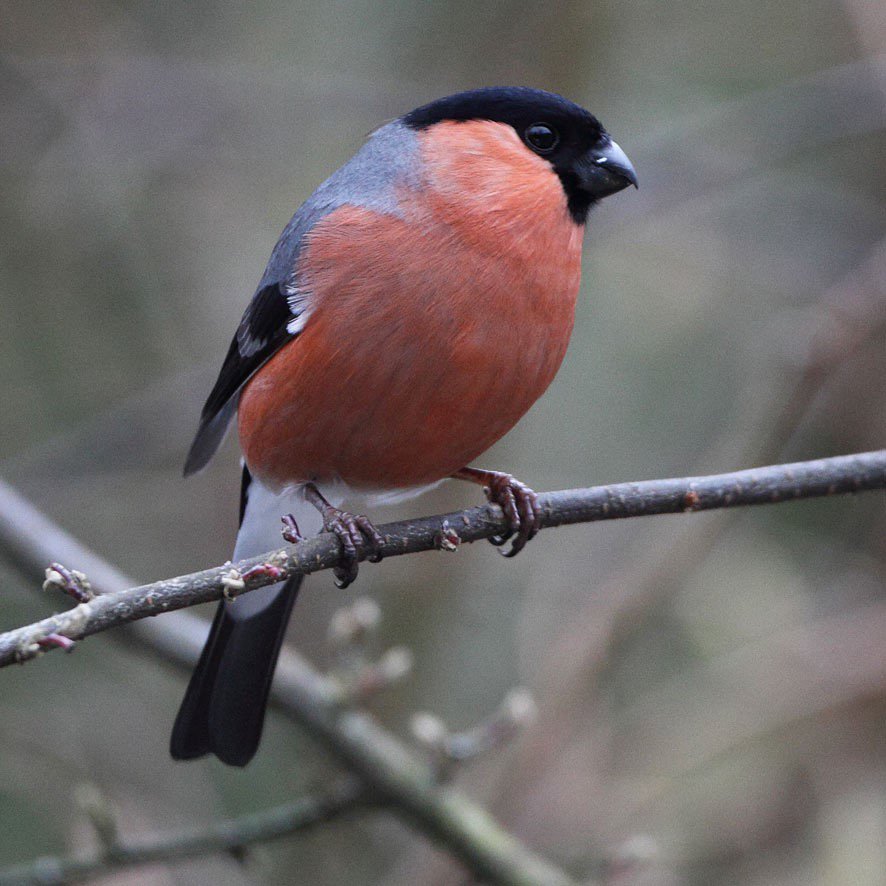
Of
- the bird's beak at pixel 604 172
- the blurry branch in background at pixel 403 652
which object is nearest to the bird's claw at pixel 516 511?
the blurry branch in background at pixel 403 652

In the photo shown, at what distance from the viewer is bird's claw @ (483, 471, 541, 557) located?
3.33 metres

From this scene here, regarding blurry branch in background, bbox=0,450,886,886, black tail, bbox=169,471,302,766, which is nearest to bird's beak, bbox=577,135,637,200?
blurry branch in background, bbox=0,450,886,886

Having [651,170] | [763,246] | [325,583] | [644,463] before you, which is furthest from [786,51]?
[325,583]

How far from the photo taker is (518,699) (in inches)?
152

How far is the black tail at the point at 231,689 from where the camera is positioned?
372cm

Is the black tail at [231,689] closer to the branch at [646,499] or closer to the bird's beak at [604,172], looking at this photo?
the branch at [646,499]

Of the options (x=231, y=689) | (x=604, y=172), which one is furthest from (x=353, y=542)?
(x=604, y=172)

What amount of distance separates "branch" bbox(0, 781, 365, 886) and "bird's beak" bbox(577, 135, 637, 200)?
207 cm

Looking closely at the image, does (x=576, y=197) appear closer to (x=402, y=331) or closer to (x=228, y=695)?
(x=402, y=331)

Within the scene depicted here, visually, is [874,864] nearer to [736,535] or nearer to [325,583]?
[736,535]

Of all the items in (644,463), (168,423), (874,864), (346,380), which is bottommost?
(874,864)

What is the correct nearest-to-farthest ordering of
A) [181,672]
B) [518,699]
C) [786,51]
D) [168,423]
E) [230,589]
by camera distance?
[230,589]
[518,699]
[181,672]
[168,423]
[786,51]

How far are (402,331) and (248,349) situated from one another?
0.79 meters

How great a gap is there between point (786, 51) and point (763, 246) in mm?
1267
